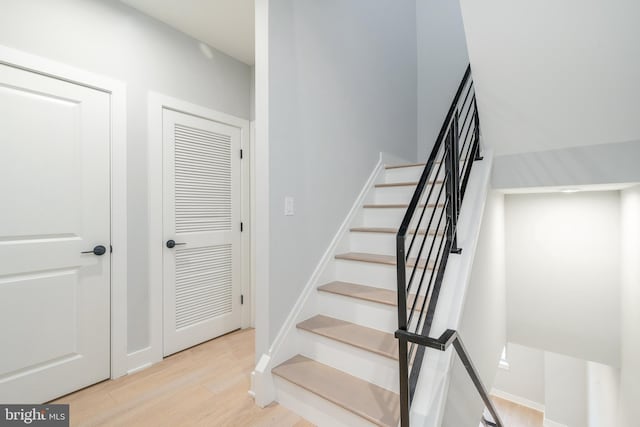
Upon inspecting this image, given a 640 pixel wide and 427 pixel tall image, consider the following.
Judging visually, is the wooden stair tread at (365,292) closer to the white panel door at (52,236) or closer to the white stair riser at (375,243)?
the white stair riser at (375,243)

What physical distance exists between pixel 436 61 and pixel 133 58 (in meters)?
3.32

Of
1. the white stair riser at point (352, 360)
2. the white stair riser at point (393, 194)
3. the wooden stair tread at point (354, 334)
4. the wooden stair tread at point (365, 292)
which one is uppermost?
the white stair riser at point (393, 194)

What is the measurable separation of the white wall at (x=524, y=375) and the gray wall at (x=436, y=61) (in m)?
4.39

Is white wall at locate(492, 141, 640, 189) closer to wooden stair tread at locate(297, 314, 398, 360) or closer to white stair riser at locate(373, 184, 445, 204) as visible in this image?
white stair riser at locate(373, 184, 445, 204)

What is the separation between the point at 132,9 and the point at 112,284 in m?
2.03

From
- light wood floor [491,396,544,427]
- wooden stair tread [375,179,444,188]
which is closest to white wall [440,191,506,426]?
wooden stair tread [375,179,444,188]

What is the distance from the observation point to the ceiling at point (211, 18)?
2279 mm

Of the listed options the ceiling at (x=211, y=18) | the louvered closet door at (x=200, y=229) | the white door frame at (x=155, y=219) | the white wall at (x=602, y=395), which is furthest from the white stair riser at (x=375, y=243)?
the white wall at (x=602, y=395)

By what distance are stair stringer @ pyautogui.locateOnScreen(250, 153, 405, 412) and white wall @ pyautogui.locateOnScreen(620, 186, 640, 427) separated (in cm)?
205

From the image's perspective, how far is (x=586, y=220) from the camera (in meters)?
3.03

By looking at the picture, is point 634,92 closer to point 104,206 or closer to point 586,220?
point 586,220

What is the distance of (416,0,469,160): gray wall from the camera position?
12.2ft

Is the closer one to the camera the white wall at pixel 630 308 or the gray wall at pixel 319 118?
the gray wall at pixel 319 118

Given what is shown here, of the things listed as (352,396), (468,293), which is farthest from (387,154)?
(352,396)
